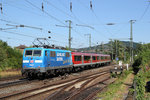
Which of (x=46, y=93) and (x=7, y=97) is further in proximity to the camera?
(x=46, y=93)

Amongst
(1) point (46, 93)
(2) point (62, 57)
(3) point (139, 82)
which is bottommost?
(1) point (46, 93)

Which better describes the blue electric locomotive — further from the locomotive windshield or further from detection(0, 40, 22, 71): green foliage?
detection(0, 40, 22, 71): green foliage

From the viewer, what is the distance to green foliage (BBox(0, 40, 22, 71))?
2639 cm

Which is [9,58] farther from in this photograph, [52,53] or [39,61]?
[39,61]

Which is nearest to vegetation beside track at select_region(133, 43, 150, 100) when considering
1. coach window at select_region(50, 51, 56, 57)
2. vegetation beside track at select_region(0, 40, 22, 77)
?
coach window at select_region(50, 51, 56, 57)

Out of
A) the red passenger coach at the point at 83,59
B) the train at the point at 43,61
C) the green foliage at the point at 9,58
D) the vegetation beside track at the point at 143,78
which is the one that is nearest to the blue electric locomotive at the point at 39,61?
the train at the point at 43,61

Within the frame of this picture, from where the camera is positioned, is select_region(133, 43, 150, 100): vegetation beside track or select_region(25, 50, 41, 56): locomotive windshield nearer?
select_region(133, 43, 150, 100): vegetation beside track

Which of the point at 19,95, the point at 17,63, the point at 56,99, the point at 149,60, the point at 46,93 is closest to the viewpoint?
the point at 56,99

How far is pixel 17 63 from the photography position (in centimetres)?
2848

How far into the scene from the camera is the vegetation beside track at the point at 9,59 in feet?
86.6

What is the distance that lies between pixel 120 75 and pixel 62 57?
668 centimetres

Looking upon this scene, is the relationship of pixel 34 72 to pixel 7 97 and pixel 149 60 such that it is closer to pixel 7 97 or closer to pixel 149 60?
pixel 7 97

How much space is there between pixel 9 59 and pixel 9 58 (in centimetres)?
42

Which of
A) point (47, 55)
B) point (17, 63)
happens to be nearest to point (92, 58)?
point (17, 63)
